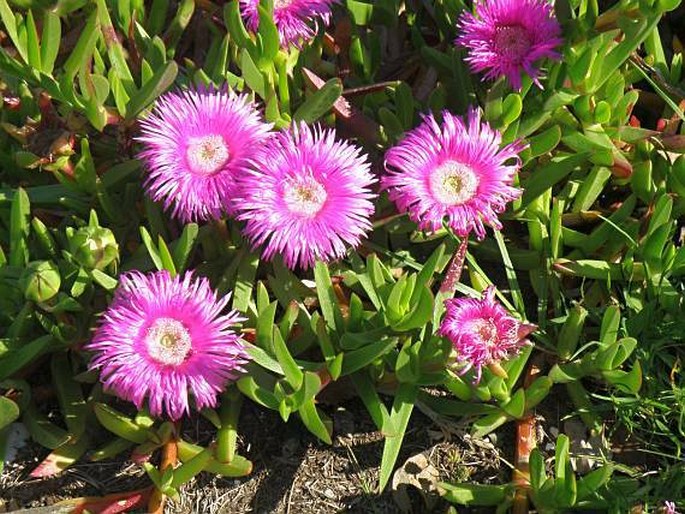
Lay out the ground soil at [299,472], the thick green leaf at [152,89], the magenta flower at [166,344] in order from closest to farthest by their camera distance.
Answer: the magenta flower at [166,344], the thick green leaf at [152,89], the ground soil at [299,472]

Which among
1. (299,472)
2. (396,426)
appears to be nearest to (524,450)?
(396,426)

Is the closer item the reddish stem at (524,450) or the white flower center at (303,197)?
the white flower center at (303,197)

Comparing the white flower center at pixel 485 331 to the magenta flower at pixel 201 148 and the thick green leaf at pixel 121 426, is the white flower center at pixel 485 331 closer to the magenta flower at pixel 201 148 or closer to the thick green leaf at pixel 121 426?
the magenta flower at pixel 201 148

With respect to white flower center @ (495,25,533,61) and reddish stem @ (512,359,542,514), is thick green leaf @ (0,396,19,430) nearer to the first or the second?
reddish stem @ (512,359,542,514)

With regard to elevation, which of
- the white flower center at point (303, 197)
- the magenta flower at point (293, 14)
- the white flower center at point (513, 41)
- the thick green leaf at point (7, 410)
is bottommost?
the thick green leaf at point (7, 410)

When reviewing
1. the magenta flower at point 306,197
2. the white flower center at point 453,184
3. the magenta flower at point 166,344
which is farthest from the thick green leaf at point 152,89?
the white flower center at point 453,184

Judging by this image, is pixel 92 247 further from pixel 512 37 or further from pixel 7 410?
pixel 512 37

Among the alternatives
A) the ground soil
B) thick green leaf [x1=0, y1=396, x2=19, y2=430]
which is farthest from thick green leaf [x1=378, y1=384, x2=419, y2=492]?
thick green leaf [x1=0, y1=396, x2=19, y2=430]
